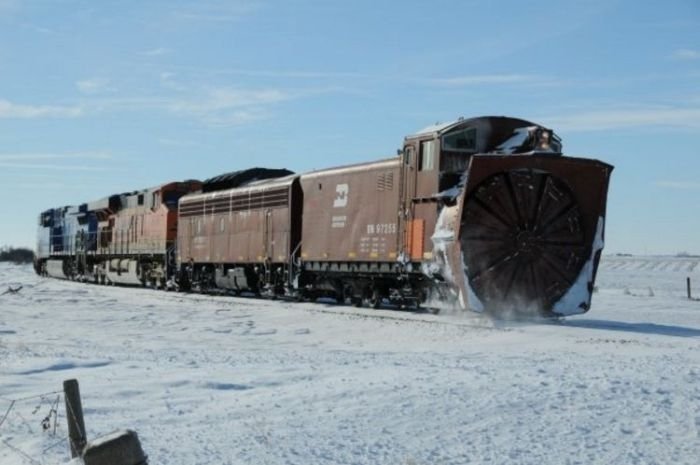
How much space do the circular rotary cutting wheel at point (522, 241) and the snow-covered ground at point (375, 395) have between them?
5.24ft

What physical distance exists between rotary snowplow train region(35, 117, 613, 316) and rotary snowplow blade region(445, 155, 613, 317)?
0.02 m

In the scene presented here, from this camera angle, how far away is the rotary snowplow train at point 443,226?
18.0 m

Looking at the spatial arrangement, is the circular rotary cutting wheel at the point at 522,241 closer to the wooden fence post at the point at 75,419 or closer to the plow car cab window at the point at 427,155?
the plow car cab window at the point at 427,155

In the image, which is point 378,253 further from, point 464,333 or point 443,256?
point 464,333

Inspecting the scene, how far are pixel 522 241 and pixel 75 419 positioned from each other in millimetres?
12722

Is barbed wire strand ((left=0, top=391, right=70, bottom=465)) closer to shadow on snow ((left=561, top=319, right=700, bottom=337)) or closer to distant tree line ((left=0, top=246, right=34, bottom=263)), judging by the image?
shadow on snow ((left=561, top=319, right=700, bottom=337))

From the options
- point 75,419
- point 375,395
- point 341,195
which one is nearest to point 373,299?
point 341,195

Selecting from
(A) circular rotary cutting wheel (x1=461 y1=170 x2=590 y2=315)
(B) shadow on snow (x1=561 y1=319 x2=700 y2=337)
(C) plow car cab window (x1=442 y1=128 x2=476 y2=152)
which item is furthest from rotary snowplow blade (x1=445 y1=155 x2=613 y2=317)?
(C) plow car cab window (x1=442 y1=128 x2=476 y2=152)

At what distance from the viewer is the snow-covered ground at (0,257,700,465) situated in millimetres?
7246

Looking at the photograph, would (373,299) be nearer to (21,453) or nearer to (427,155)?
(427,155)

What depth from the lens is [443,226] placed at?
18641mm

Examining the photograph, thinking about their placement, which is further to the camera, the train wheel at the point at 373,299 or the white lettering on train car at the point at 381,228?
the train wheel at the point at 373,299

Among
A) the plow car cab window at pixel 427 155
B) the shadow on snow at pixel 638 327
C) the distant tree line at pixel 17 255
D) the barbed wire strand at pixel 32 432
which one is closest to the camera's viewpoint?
the barbed wire strand at pixel 32 432

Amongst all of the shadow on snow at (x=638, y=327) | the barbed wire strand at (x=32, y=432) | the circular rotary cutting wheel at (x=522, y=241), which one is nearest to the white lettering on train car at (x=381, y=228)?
the circular rotary cutting wheel at (x=522, y=241)
